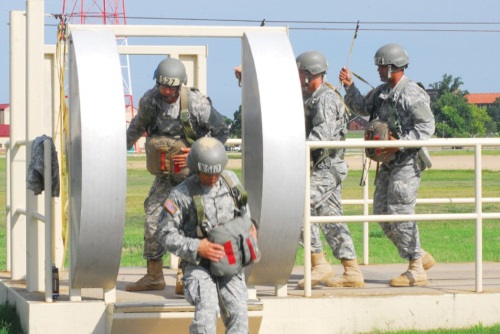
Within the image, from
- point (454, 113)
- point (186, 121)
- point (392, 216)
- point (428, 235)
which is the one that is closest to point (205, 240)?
point (186, 121)

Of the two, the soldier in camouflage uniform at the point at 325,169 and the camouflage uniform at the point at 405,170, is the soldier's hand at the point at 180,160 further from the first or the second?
the camouflage uniform at the point at 405,170

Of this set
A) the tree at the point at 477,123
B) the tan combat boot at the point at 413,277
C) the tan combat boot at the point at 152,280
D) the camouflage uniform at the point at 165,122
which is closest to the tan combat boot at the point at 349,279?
the tan combat boot at the point at 413,277

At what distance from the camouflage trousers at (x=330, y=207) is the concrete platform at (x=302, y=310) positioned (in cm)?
34

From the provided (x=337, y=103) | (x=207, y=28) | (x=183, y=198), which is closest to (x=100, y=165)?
(x=183, y=198)

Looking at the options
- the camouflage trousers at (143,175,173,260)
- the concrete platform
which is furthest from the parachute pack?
the camouflage trousers at (143,175,173,260)

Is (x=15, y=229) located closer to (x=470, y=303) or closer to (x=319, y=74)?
(x=319, y=74)

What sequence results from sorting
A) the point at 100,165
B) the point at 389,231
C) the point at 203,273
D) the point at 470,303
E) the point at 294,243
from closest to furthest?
the point at 203,273 < the point at 100,165 < the point at 294,243 < the point at 470,303 < the point at 389,231

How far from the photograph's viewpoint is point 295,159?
9.01 m

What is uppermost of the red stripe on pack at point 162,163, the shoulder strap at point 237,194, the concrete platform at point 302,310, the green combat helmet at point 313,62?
the green combat helmet at point 313,62

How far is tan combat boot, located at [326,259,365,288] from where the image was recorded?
1041cm

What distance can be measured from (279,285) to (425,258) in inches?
70.9

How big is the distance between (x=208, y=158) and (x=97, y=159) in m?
1.03

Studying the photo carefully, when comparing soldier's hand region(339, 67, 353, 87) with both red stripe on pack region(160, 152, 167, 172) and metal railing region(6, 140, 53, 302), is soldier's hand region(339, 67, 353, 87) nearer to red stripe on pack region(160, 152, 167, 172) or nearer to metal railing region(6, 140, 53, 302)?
red stripe on pack region(160, 152, 167, 172)

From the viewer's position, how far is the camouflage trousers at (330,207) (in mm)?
10250
